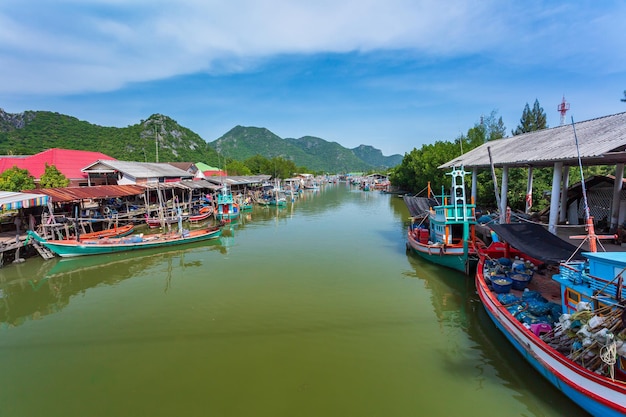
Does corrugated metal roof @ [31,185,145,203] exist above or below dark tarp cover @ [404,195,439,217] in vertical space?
above

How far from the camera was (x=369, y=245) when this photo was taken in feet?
66.6

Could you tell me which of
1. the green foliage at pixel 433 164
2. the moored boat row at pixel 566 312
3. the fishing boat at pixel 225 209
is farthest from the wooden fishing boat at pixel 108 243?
the green foliage at pixel 433 164

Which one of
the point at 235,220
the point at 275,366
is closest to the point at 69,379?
the point at 275,366

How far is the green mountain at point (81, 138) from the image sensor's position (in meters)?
50.8

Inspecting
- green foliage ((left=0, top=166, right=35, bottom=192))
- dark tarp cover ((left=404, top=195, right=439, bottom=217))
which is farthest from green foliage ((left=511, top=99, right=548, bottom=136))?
green foliage ((left=0, top=166, right=35, bottom=192))

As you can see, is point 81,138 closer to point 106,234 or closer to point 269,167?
point 269,167

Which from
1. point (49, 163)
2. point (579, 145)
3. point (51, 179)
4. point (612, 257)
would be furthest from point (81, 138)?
point (612, 257)

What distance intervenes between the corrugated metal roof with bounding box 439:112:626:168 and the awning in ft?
76.2

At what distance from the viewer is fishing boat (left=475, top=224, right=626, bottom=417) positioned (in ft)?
17.0

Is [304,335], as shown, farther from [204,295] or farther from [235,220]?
[235,220]

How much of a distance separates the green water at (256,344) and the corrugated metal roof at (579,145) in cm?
575

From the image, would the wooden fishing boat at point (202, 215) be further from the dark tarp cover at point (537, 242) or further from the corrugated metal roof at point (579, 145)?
the dark tarp cover at point (537, 242)

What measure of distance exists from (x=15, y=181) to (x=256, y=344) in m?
25.1

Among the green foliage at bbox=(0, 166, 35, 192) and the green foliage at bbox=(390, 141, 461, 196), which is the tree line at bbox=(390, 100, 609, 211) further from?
the green foliage at bbox=(0, 166, 35, 192)
